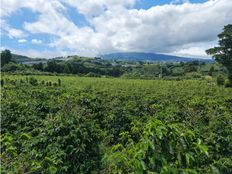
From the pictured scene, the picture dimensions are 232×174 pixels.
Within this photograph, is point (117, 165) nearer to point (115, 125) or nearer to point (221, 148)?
point (221, 148)

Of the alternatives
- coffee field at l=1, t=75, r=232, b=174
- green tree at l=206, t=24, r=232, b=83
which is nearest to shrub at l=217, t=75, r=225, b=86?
green tree at l=206, t=24, r=232, b=83

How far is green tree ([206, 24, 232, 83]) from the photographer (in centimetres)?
4816

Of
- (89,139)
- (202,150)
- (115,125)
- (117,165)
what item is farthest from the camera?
(115,125)

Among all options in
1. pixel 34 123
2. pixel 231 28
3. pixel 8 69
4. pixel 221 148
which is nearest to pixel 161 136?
pixel 221 148

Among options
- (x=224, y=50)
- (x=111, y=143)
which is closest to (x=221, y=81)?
(x=224, y=50)

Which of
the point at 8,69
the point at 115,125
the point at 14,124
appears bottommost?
the point at 8,69

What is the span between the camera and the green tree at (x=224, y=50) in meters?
48.2

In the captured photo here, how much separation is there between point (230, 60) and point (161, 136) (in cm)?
4812

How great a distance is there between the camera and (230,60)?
4766 centimetres

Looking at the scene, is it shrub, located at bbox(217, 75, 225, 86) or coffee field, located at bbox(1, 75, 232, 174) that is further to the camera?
shrub, located at bbox(217, 75, 225, 86)

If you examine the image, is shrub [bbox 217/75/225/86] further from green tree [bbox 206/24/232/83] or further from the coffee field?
the coffee field

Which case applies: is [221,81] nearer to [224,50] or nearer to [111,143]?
[224,50]

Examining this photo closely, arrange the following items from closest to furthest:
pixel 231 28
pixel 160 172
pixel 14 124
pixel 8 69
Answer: pixel 160 172, pixel 14 124, pixel 231 28, pixel 8 69

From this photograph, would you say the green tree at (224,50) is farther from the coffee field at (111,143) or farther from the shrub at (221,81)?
the coffee field at (111,143)
